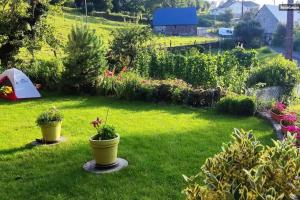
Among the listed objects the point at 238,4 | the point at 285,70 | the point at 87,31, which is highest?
the point at 238,4

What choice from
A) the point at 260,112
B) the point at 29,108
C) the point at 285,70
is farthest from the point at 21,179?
the point at 285,70

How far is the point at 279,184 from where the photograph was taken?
2555 mm

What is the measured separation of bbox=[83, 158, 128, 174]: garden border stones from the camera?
5.98m

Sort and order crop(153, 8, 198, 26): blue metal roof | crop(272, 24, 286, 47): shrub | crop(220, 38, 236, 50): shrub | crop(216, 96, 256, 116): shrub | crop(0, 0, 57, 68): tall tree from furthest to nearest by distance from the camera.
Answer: crop(153, 8, 198, 26): blue metal roof, crop(272, 24, 286, 47): shrub, crop(220, 38, 236, 50): shrub, crop(0, 0, 57, 68): tall tree, crop(216, 96, 256, 116): shrub

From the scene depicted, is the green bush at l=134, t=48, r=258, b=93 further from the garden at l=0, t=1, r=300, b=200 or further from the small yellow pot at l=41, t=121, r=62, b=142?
the small yellow pot at l=41, t=121, r=62, b=142

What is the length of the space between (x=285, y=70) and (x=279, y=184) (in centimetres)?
1126

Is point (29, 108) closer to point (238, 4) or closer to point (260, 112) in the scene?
point (260, 112)

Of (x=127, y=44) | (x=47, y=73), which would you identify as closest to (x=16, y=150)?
(x=47, y=73)

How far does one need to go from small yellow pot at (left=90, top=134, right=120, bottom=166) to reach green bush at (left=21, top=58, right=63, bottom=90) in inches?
298

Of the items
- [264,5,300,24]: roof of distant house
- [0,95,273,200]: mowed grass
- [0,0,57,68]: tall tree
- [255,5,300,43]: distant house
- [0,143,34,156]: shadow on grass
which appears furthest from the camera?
[255,5,300,43]: distant house

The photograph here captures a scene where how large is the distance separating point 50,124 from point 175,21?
5636cm

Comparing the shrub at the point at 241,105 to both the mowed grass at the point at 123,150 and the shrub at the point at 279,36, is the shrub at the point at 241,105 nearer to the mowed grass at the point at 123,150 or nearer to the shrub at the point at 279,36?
the mowed grass at the point at 123,150

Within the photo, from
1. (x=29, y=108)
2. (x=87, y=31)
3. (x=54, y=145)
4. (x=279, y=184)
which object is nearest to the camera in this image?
(x=279, y=184)

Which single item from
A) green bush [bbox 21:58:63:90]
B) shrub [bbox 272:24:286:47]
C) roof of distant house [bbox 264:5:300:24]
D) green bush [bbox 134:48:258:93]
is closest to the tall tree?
green bush [bbox 21:58:63:90]
